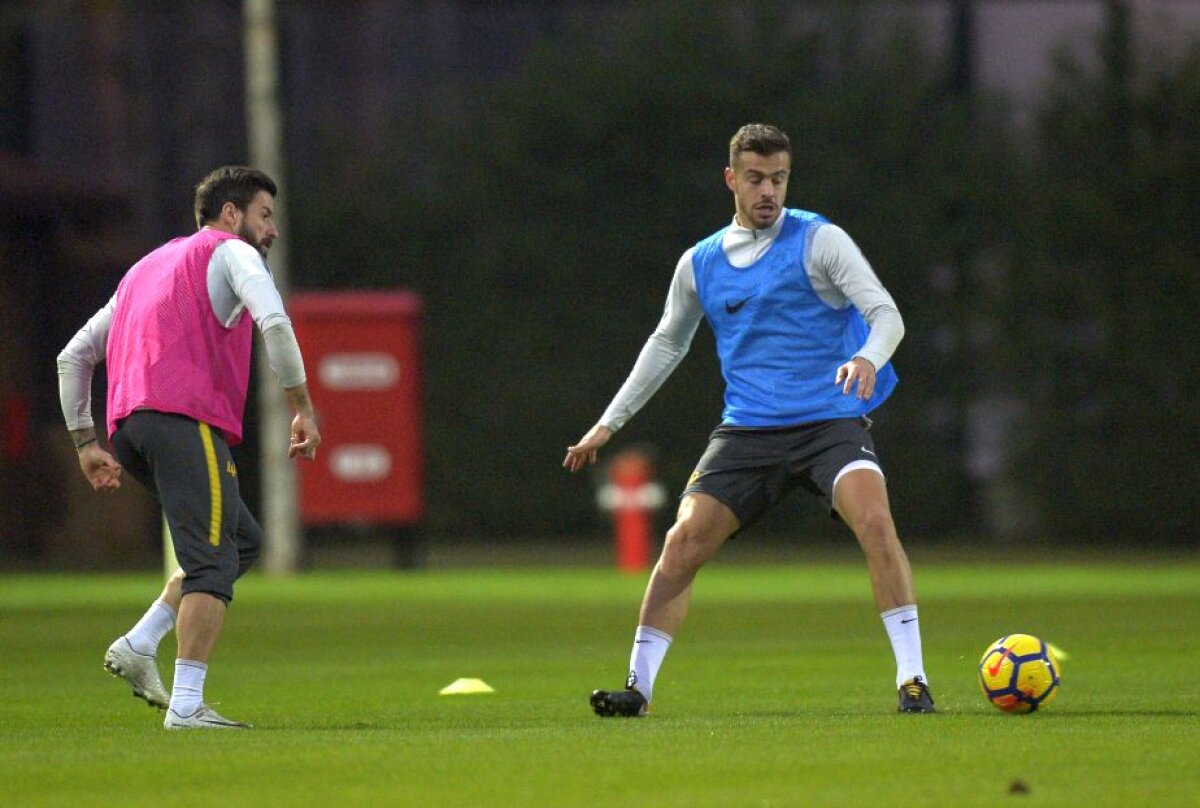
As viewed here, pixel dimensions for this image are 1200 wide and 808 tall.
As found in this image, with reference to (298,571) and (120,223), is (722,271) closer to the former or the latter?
(298,571)

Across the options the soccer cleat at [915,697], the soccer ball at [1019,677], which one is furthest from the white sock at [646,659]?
the soccer ball at [1019,677]

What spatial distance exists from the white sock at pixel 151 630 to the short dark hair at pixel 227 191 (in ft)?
5.03

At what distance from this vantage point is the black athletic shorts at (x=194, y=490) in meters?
8.92

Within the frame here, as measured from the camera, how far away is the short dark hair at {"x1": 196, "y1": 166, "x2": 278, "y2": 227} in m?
9.26

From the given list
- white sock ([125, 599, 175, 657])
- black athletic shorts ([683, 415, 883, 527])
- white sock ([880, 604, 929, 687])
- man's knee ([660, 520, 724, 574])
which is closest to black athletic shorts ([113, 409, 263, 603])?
white sock ([125, 599, 175, 657])

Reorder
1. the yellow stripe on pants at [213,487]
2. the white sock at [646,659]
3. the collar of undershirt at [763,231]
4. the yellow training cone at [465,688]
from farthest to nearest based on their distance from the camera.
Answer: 1. the yellow training cone at [465,688]
2. the collar of undershirt at [763,231]
3. the white sock at [646,659]
4. the yellow stripe on pants at [213,487]

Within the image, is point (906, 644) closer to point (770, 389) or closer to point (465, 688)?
point (770, 389)

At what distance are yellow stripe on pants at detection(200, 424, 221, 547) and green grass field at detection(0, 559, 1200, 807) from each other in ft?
2.43

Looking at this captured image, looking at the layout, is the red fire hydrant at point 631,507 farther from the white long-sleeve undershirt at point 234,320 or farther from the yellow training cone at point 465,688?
the white long-sleeve undershirt at point 234,320

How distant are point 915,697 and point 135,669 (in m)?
3.01

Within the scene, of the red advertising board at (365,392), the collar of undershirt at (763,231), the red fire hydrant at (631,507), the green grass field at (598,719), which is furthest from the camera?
the red advertising board at (365,392)

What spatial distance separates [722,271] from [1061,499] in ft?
65.8

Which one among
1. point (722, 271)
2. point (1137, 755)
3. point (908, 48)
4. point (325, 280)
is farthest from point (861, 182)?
point (1137, 755)

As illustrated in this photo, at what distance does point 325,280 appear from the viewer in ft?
103
